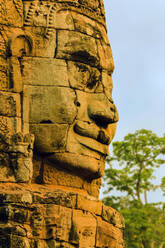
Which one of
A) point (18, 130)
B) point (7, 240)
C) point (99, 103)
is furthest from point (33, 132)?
point (7, 240)

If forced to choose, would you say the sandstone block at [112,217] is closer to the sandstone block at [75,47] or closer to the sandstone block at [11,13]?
the sandstone block at [75,47]

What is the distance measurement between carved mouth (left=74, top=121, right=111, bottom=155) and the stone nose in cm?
15

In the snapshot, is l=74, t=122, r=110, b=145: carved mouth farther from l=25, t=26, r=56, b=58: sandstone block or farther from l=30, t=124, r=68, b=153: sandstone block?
l=25, t=26, r=56, b=58: sandstone block

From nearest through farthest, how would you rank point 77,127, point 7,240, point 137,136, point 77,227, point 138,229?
point 7,240 → point 77,227 → point 77,127 → point 138,229 → point 137,136

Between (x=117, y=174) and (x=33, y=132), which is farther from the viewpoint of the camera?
(x=117, y=174)

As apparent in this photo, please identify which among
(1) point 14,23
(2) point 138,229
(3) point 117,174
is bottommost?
(2) point 138,229

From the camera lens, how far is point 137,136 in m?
25.4

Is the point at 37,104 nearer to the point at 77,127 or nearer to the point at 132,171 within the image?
the point at 77,127

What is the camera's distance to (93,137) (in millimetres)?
9234

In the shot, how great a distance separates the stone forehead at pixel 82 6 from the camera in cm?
945

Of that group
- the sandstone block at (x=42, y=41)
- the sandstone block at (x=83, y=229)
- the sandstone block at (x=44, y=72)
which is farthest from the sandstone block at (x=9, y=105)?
the sandstone block at (x=83, y=229)

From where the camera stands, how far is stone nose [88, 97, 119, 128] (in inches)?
365

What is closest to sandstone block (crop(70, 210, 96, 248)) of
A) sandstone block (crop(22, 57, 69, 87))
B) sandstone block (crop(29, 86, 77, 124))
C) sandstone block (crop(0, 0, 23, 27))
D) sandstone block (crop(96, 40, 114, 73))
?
sandstone block (crop(29, 86, 77, 124))

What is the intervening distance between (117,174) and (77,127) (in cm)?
1667
